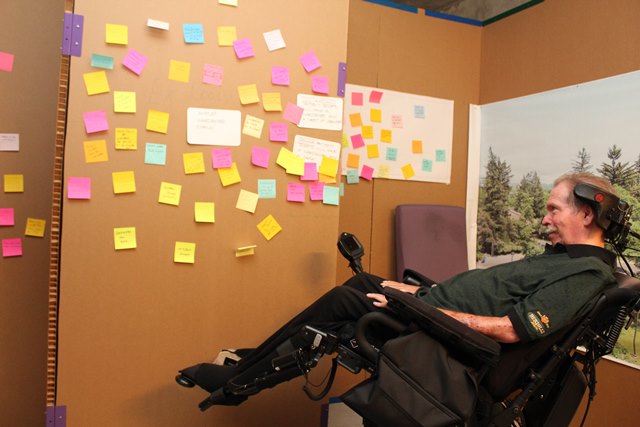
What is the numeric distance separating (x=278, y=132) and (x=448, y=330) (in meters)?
1.25

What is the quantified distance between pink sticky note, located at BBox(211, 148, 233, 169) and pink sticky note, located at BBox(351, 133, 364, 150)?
1039 millimetres

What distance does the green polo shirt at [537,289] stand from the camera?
60.9 inches

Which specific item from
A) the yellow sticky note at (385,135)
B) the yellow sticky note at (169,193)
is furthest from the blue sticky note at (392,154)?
the yellow sticky note at (169,193)

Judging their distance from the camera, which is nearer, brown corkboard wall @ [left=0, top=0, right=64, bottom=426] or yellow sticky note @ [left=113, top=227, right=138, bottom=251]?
yellow sticky note @ [left=113, top=227, right=138, bottom=251]

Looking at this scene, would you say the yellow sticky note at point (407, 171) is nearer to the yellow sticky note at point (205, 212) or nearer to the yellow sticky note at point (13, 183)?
the yellow sticky note at point (205, 212)

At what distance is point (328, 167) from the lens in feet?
7.99

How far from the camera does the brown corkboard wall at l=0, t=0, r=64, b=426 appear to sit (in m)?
2.50

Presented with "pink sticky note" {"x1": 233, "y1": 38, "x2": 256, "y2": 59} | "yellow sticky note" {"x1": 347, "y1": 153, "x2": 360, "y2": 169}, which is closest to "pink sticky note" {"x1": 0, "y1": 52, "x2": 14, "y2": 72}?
"pink sticky note" {"x1": 233, "y1": 38, "x2": 256, "y2": 59}

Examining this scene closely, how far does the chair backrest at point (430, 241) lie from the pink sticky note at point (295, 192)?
93 cm

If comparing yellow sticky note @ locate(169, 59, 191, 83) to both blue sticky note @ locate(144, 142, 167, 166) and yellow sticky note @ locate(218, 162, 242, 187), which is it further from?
yellow sticky note @ locate(218, 162, 242, 187)

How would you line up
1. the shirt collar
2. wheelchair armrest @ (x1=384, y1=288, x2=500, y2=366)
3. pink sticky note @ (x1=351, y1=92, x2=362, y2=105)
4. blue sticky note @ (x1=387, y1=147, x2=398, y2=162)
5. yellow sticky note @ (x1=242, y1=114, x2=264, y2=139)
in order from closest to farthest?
1. wheelchair armrest @ (x1=384, y1=288, x2=500, y2=366)
2. the shirt collar
3. yellow sticky note @ (x1=242, y1=114, x2=264, y2=139)
4. pink sticky note @ (x1=351, y1=92, x2=362, y2=105)
5. blue sticky note @ (x1=387, y1=147, x2=398, y2=162)

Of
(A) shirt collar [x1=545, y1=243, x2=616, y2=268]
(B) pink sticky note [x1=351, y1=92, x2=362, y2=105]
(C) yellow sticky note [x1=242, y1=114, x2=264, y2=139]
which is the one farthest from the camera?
(B) pink sticky note [x1=351, y1=92, x2=362, y2=105]

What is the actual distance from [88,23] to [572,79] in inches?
97.0

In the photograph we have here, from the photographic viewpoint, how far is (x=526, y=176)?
10.1ft
